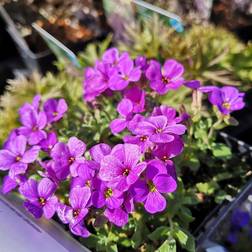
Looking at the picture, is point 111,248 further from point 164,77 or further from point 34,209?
point 164,77

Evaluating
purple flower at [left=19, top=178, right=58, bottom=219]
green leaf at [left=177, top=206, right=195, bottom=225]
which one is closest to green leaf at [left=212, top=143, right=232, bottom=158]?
green leaf at [left=177, top=206, right=195, bottom=225]

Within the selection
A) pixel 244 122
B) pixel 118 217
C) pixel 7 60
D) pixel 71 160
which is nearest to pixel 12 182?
pixel 71 160

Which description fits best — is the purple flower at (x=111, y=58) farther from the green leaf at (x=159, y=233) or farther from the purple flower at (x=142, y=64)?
the green leaf at (x=159, y=233)

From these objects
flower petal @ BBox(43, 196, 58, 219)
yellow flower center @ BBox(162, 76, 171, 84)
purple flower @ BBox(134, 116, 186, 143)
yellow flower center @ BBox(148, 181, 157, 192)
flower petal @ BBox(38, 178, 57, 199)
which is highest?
yellow flower center @ BBox(162, 76, 171, 84)

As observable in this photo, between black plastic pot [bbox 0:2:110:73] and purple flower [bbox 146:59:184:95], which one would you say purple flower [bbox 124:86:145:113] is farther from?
black plastic pot [bbox 0:2:110:73]

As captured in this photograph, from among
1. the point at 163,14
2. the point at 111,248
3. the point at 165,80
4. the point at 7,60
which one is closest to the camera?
the point at 111,248
